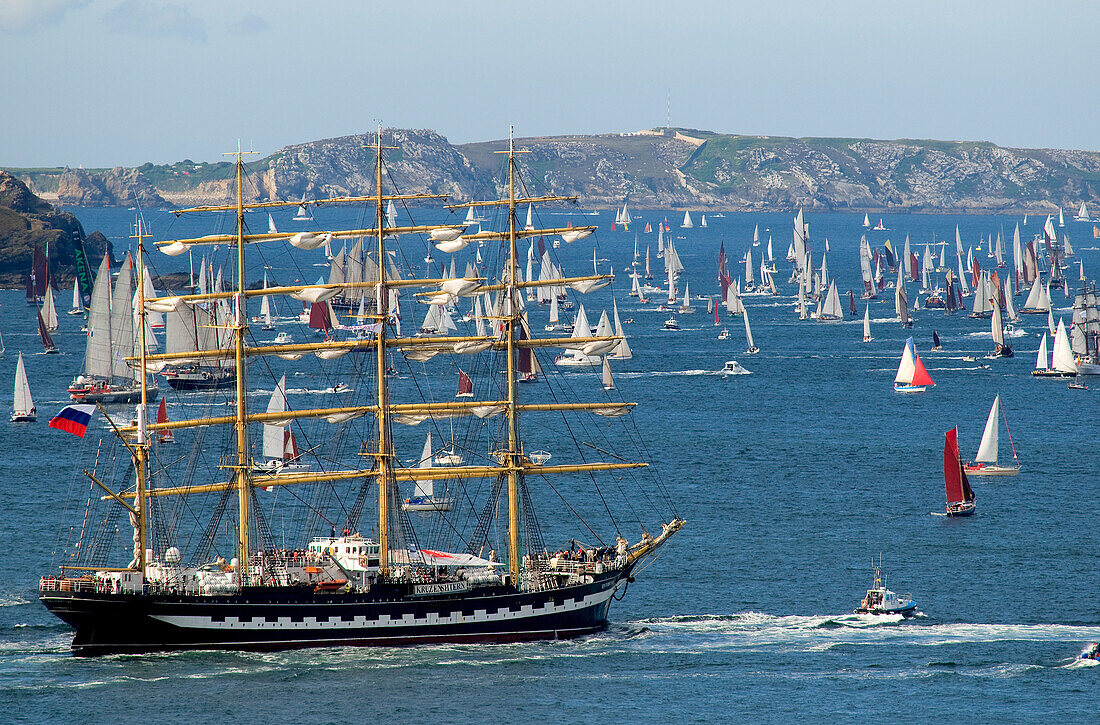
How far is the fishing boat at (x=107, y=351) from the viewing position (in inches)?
5940

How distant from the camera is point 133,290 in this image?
152 metres

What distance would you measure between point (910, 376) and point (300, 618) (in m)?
111

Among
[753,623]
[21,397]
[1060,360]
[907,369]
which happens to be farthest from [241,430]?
[1060,360]

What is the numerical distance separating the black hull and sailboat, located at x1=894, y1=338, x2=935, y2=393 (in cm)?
10122

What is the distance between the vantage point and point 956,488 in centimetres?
10738

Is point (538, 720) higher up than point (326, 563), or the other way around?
point (326, 563)

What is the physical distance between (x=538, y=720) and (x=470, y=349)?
23508 millimetres

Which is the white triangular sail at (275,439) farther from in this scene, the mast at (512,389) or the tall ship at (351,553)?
the mast at (512,389)

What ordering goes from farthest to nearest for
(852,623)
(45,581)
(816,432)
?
(816,432), (852,623), (45,581)

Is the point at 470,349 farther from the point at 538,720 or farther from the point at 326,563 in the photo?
the point at 538,720

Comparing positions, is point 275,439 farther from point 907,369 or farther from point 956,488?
point 907,369

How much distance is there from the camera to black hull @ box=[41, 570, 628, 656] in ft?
238

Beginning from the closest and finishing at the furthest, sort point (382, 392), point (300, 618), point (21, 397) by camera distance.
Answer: point (300, 618)
point (382, 392)
point (21, 397)

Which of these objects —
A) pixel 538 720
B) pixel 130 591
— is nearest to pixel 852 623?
pixel 538 720
